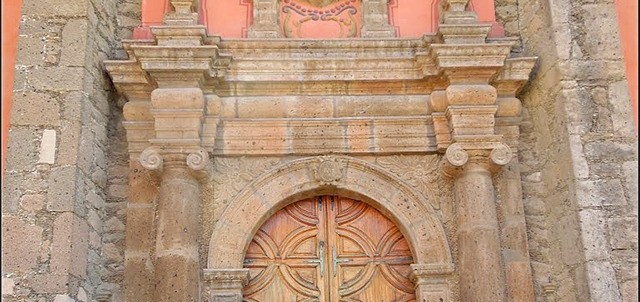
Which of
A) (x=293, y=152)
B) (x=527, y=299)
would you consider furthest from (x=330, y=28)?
(x=527, y=299)

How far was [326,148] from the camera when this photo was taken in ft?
18.4

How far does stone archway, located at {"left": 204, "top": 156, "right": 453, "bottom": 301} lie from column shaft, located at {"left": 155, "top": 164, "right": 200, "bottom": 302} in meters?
0.17

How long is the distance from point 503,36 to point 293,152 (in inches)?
72.8

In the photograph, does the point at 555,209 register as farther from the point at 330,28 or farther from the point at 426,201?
the point at 330,28

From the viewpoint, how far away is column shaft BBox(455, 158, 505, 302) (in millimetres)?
5078

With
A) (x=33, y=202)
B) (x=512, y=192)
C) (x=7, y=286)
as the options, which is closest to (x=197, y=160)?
A: (x=33, y=202)

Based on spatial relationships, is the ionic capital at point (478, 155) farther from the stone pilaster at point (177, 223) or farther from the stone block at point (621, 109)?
the stone pilaster at point (177, 223)

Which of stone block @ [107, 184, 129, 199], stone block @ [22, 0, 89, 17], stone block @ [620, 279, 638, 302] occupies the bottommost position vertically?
stone block @ [620, 279, 638, 302]

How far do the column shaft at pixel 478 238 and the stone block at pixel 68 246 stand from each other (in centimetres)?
247

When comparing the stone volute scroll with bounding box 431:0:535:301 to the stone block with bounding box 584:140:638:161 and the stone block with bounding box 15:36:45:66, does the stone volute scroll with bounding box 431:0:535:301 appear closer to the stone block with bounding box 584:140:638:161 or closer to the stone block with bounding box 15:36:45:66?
the stone block with bounding box 584:140:638:161

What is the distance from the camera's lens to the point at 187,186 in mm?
5305

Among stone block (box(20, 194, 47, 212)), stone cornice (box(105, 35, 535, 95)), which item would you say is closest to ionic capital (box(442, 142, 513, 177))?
stone cornice (box(105, 35, 535, 95))

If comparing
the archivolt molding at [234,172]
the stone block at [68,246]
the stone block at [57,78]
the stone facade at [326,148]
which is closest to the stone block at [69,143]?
the stone facade at [326,148]

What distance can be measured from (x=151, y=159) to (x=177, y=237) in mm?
561
